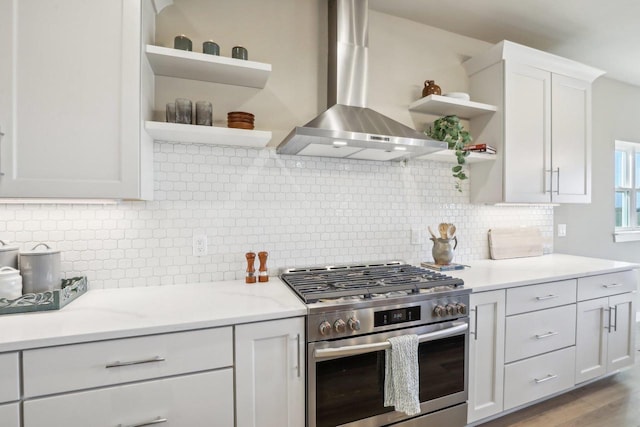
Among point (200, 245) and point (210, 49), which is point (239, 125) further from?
point (200, 245)

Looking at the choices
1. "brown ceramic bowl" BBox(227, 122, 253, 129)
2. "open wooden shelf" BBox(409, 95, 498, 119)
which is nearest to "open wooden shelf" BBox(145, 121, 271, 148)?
"brown ceramic bowl" BBox(227, 122, 253, 129)

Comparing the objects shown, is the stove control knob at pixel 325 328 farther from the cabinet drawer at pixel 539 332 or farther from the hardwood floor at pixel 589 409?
the hardwood floor at pixel 589 409

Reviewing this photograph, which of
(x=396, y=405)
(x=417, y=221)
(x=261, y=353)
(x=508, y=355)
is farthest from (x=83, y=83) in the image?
(x=508, y=355)

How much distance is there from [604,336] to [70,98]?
3.58 m

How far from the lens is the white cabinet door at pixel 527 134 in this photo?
238cm

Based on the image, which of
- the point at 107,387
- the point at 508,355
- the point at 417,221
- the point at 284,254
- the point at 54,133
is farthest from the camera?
the point at 417,221

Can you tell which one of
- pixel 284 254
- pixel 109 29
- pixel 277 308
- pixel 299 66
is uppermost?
pixel 299 66

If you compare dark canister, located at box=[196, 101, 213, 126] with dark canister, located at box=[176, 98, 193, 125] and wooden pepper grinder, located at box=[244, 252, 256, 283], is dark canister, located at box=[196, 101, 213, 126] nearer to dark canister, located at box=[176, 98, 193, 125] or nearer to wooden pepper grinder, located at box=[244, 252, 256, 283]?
dark canister, located at box=[176, 98, 193, 125]

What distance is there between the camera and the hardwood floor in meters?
2.04

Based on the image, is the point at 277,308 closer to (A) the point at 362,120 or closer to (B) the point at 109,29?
(A) the point at 362,120

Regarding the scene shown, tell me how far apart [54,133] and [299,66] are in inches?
55.3

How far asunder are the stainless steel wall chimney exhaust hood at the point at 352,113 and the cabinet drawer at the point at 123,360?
1.07m

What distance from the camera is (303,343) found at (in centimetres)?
143

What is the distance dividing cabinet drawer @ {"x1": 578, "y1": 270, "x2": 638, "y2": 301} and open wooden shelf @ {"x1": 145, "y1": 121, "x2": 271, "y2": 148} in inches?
92.7
